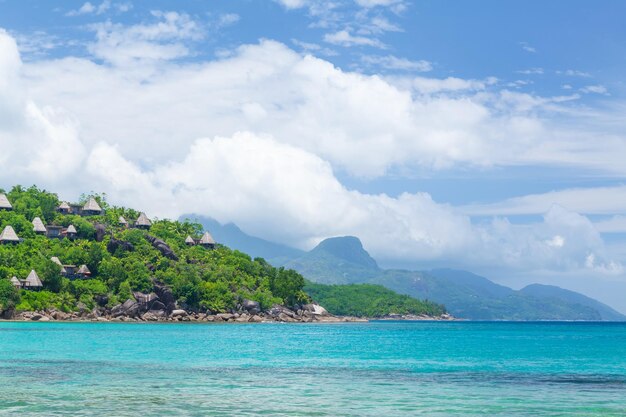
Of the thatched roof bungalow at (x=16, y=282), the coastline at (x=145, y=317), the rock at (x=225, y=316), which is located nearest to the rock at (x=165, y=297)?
the coastline at (x=145, y=317)

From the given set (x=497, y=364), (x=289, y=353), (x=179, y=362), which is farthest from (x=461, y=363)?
(x=179, y=362)

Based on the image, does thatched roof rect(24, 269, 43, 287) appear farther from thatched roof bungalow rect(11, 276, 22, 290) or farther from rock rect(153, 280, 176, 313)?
rock rect(153, 280, 176, 313)

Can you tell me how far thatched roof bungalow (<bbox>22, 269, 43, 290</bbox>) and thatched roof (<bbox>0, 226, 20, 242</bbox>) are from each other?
27.8 metres

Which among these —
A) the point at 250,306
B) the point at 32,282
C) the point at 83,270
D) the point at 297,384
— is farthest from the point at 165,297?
the point at 297,384

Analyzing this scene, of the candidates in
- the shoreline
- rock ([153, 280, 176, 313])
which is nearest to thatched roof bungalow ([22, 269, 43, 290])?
the shoreline

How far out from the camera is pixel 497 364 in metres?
60.8

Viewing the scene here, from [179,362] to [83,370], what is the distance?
1024 centimetres

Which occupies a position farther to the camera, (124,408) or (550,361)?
(550,361)

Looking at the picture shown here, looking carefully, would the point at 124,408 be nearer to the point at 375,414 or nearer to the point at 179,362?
the point at 375,414

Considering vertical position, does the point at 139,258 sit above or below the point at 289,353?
above

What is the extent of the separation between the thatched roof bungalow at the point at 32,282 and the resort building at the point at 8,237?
2784cm

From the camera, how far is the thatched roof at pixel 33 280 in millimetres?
161375

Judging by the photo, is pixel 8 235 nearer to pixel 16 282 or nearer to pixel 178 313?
pixel 16 282

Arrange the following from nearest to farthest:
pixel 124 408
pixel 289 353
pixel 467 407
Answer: pixel 124 408
pixel 467 407
pixel 289 353
